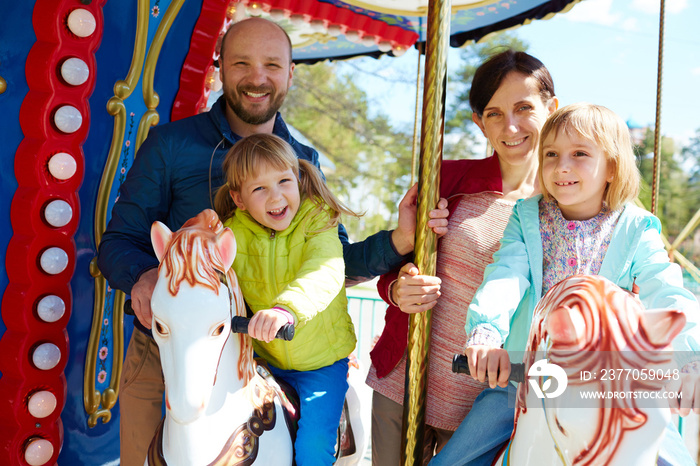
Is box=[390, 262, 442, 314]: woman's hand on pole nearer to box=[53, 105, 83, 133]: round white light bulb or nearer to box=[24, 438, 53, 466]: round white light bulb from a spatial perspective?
box=[53, 105, 83, 133]: round white light bulb

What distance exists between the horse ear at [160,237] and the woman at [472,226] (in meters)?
0.62

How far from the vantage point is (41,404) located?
2158 millimetres

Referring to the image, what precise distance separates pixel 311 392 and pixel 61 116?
1.31m

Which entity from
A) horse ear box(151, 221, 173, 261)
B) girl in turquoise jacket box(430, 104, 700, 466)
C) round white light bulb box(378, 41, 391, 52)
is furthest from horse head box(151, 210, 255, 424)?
round white light bulb box(378, 41, 391, 52)

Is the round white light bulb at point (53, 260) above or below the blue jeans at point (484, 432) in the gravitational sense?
above

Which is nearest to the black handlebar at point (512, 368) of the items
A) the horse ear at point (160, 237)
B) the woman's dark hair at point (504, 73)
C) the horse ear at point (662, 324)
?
the horse ear at point (662, 324)

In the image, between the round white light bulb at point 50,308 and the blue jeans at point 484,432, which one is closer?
the blue jeans at point 484,432

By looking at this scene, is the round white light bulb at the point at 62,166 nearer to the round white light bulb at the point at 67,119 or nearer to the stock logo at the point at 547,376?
the round white light bulb at the point at 67,119

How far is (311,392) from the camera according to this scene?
5.51ft

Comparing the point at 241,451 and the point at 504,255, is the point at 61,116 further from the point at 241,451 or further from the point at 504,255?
the point at 504,255

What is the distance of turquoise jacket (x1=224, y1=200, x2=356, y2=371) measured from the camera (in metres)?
1.68

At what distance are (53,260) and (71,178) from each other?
0.99 ft

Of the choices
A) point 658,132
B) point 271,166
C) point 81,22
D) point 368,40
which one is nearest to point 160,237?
point 271,166

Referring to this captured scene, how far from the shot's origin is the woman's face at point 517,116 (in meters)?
1.75
